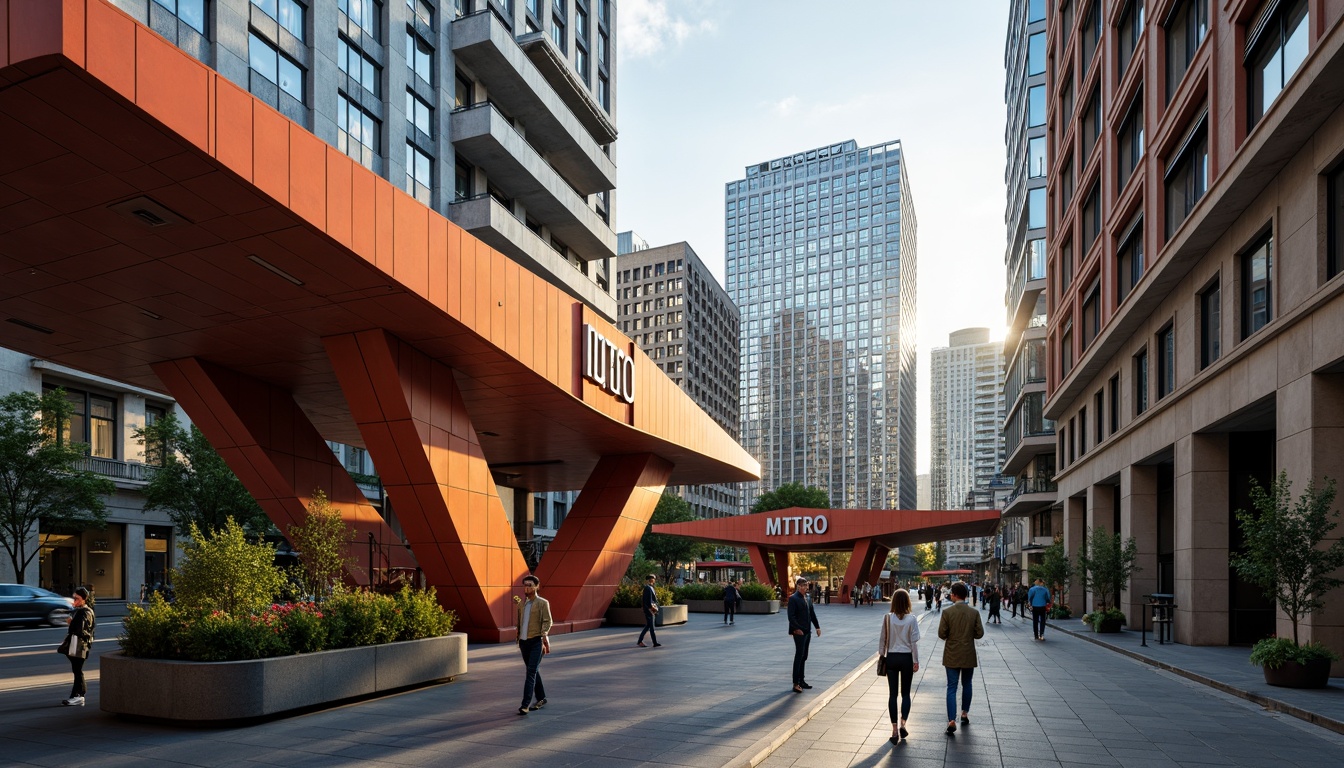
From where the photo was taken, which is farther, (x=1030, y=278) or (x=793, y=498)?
(x=793, y=498)

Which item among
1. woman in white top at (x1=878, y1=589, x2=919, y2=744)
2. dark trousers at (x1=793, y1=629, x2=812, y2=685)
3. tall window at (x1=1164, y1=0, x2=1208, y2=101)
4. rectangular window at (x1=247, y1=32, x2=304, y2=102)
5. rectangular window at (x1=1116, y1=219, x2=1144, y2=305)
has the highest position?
rectangular window at (x1=247, y1=32, x2=304, y2=102)

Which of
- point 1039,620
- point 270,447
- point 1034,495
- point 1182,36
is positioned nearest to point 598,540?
point 270,447

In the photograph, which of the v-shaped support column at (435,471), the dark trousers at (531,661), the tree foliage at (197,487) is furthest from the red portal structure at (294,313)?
the tree foliage at (197,487)

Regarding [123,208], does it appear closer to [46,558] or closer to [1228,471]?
[1228,471]

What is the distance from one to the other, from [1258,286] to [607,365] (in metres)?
15.9

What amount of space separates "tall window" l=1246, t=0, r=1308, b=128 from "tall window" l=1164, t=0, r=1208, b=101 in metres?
4.44

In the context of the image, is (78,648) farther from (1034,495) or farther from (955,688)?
(1034,495)

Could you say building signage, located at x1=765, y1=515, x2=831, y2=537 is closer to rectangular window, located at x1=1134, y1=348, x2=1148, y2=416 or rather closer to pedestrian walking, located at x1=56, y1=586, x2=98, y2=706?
rectangular window, located at x1=1134, y1=348, x2=1148, y2=416

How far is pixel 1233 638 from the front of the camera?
81.9 ft

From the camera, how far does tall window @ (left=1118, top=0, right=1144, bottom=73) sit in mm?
30812

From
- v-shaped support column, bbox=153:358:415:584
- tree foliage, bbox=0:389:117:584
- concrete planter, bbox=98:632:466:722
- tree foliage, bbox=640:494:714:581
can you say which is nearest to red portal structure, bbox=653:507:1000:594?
tree foliage, bbox=640:494:714:581

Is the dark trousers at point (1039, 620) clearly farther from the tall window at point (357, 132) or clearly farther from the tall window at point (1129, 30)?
the tall window at point (357, 132)

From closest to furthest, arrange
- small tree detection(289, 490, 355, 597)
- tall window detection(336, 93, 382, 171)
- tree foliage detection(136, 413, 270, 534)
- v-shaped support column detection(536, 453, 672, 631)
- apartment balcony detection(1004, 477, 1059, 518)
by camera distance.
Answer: small tree detection(289, 490, 355, 597)
v-shaped support column detection(536, 453, 672, 631)
tall window detection(336, 93, 382, 171)
tree foliage detection(136, 413, 270, 534)
apartment balcony detection(1004, 477, 1059, 518)

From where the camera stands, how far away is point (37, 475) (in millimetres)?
34844
